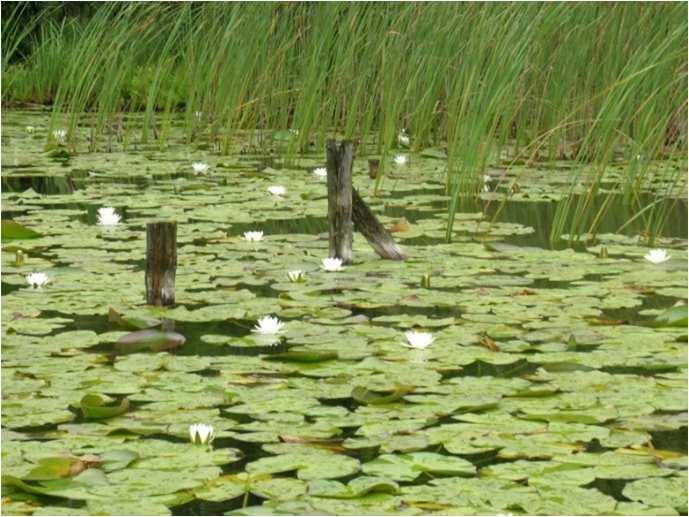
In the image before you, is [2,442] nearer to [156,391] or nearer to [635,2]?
[156,391]

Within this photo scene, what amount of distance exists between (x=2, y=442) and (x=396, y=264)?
2.17m

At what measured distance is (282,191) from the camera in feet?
20.8

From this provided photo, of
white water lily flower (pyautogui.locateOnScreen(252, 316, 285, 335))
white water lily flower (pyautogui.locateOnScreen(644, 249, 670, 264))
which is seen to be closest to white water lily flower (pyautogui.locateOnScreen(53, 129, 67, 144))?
white water lily flower (pyautogui.locateOnScreen(644, 249, 670, 264))

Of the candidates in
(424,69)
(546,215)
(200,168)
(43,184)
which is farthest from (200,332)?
(424,69)

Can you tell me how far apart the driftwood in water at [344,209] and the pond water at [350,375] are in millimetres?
110

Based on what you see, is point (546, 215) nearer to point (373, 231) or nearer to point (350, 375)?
point (373, 231)

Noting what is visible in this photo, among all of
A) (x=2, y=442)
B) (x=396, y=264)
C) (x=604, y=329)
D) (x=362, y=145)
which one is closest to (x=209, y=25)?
(x=362, y=145)

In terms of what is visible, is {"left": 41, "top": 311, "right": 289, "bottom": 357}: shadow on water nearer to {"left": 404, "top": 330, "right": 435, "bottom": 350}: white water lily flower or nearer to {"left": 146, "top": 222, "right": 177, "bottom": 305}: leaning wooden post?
{"left": 146, "top": 222, "right": 177, "bottom": 305}: leaning wooden post

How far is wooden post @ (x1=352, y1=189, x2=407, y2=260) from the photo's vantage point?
189 inches

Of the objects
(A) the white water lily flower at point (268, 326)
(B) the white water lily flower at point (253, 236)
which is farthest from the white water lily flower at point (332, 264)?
(A) the white water lily flower at point (268, 326)

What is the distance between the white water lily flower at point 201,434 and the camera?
2.82 metres

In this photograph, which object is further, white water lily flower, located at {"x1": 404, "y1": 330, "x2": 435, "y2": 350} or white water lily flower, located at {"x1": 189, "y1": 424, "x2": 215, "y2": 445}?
white water lily flower, located at {"x1": 404, "y1": 330, "x2": 435, "y2": 350}

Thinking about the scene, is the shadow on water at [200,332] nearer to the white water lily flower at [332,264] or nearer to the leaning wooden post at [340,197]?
the white water lily flower at [332,264]

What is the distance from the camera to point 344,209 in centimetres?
475
